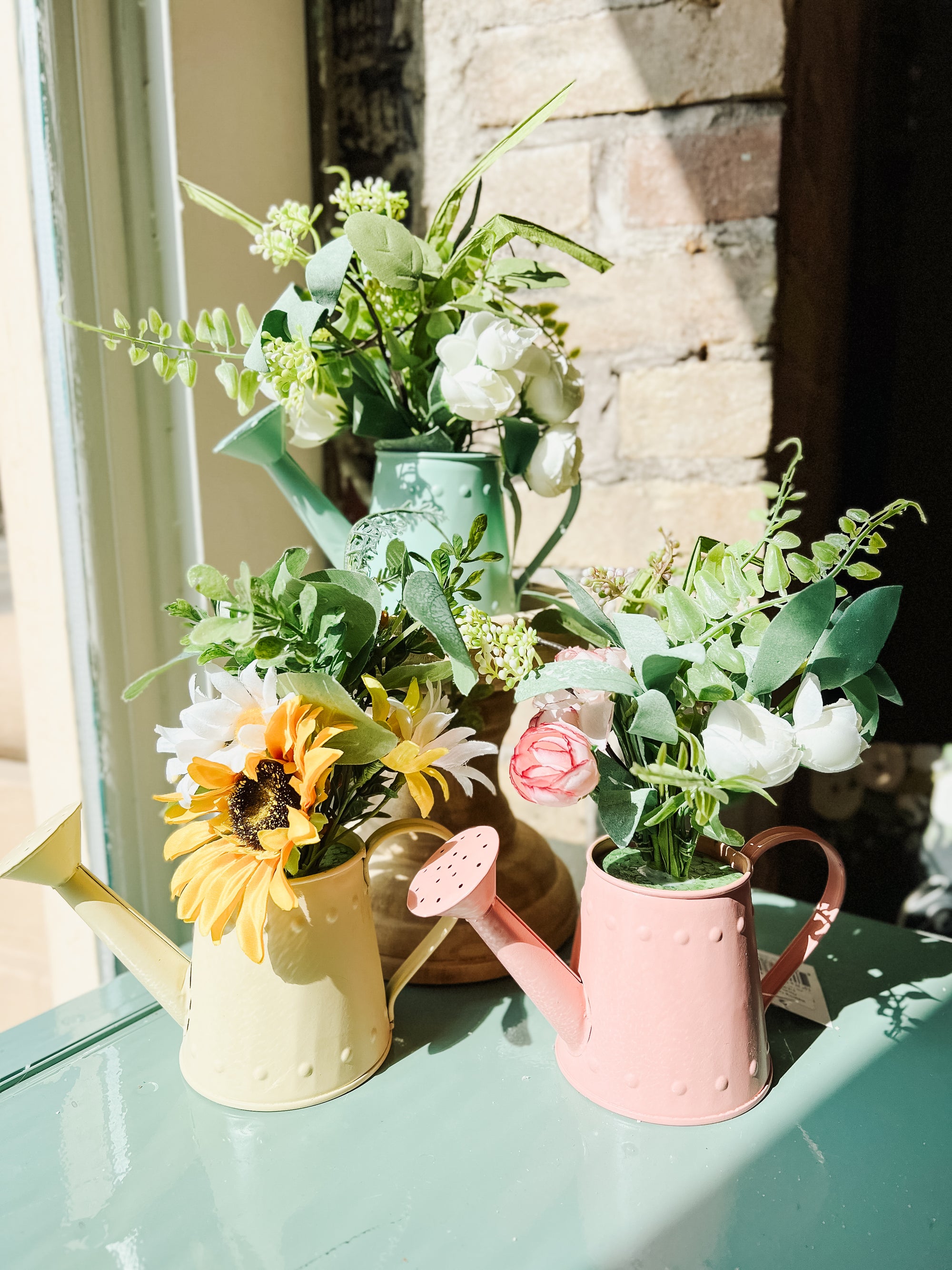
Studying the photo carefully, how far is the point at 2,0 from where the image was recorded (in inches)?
29.0

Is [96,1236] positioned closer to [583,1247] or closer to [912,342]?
[583,1247]

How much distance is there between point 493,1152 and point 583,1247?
8 cm

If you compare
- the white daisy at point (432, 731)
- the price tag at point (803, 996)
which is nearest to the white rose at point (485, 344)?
the white daisy at point (432, 731)

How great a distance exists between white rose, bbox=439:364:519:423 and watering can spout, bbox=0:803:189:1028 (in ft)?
1.21

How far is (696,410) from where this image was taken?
903 millimetres

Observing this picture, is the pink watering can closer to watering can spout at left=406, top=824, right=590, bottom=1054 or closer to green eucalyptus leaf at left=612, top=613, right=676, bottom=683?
watering can spout at left=406, top=824, right=590, bottom=1054

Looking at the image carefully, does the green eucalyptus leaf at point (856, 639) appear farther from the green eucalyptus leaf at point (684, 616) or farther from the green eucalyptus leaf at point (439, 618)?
the green eucalyptus leaf at point (439, 618)

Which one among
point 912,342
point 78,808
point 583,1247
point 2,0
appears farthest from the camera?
point 912,342

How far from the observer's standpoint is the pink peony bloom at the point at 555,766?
530mm

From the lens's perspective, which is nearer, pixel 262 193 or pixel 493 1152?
pixel 493 1152

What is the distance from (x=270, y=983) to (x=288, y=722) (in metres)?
0.17

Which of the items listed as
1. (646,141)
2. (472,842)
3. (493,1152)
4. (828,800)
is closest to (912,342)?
(646,141)

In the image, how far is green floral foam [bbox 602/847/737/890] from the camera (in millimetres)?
582

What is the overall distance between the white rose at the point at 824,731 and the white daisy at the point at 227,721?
297 millimetres
